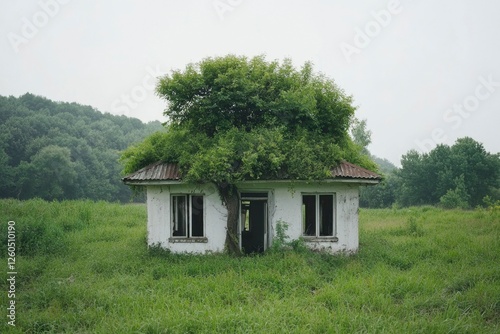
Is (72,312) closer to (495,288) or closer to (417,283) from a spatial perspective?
(417,283)

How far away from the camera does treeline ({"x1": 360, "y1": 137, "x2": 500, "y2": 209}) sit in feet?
157

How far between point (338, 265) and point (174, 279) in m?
4.93

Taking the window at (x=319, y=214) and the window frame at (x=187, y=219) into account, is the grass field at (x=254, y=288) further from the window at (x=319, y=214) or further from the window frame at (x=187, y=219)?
the window at (x=319, y=214)

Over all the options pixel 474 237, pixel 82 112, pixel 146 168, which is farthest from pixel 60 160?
pixel 474 237

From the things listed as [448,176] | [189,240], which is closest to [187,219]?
[189,240]

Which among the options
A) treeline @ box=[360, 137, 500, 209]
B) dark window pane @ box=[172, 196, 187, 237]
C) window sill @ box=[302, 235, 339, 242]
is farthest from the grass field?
treeline @ box=[360, 137, 500, 209]

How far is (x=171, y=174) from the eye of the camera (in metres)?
12.2

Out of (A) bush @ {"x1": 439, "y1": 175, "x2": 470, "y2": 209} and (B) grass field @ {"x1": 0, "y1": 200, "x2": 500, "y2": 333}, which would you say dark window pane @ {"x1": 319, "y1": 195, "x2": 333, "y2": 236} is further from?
(A) bush @ {"x1": 439, "y1": 175, "x2": 470, "y2": 209}

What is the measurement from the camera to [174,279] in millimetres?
9680

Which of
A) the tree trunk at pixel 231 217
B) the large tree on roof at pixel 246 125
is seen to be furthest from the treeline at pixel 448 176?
the tree trunk at pixel 231 217

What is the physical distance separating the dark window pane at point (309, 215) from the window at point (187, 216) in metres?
3.54

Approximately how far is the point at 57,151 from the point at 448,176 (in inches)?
1944

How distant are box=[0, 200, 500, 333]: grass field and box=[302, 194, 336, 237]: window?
1000 mm

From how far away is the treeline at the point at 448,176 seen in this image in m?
47.7
